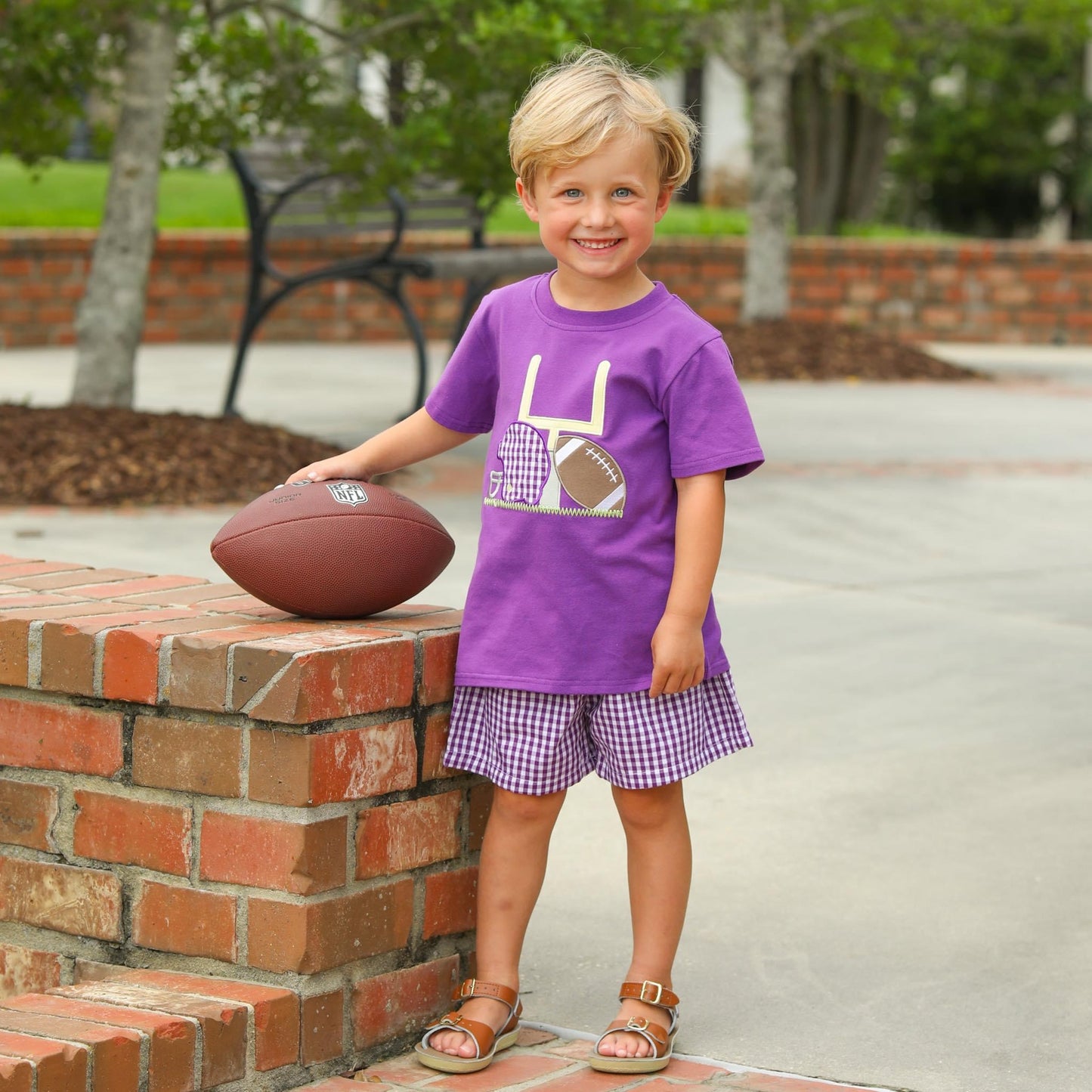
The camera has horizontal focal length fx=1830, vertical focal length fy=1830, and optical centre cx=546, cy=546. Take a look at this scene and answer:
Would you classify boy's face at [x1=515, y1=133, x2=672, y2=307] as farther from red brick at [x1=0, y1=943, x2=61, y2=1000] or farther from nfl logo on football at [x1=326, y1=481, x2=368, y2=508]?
red brick at [x1=0, y1=943, x2=61, y2=1000]

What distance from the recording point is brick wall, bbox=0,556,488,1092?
261cm

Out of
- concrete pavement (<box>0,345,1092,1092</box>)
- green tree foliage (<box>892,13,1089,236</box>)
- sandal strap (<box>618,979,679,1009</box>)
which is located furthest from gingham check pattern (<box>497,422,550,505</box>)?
green tree foliage (<box>892,13,1089,236</box>)

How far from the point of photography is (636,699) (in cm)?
284

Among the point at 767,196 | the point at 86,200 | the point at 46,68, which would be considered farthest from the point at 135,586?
the point at 86,200

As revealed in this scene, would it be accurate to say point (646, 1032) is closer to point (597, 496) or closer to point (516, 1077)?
point (516, 1077)

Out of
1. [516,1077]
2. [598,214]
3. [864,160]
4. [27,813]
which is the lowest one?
[516,1077]

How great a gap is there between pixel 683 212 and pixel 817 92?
2.97 metres

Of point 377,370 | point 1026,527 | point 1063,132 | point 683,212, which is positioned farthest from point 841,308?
point 1063,132

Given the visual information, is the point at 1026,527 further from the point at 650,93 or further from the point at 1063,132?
the point at 1063,132

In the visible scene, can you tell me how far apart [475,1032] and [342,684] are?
61 cm

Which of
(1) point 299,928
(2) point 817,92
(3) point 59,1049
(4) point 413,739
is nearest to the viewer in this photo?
(3) point 59,1049

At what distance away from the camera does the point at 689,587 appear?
278 cm

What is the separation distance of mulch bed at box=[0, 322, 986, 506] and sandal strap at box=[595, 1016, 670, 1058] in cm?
456

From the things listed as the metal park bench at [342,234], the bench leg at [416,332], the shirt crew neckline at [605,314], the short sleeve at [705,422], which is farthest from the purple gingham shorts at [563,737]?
the bench leg at [416,332]
